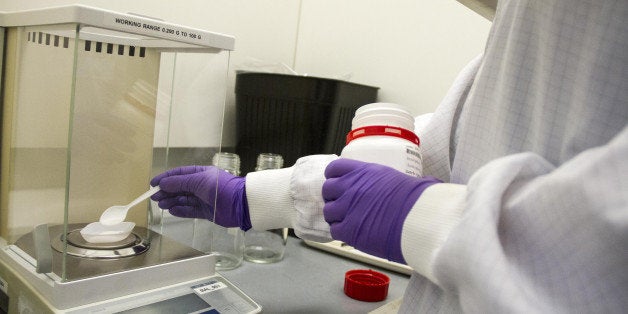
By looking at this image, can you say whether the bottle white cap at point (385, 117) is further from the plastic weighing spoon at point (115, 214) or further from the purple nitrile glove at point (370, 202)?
the plastic weighing spoon at point (115, 214)

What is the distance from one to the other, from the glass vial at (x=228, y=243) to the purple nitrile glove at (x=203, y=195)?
2.4 inches

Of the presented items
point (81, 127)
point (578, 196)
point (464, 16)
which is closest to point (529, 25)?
point (578, 196)

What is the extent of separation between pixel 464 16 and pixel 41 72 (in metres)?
1.02

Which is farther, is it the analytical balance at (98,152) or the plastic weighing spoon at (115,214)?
the plastic weighing spoon at (115,214)

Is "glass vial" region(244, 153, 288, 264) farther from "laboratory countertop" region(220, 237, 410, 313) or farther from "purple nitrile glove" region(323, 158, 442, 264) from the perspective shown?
"purple nitrile glove" region(323, 158, 442, 264)

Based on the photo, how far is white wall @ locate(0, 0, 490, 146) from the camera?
3.97 ft

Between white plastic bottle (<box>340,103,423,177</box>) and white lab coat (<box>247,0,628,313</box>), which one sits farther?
white plastic bottle (<box>340,103,423,177</box>)

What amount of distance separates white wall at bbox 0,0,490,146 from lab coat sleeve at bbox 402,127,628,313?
2.91 ft

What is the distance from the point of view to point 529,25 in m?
0.46

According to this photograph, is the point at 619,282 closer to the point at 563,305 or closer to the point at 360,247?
the point at 563,305

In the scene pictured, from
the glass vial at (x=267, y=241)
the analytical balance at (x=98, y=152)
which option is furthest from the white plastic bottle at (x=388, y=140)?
the glass vial at (x=267, y=241)

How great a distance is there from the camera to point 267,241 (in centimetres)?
111

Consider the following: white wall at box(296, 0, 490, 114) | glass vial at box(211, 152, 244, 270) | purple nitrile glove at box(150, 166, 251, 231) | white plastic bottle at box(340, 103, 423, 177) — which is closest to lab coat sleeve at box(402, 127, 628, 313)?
white plastic bottle at box(340, 103, 423, 177)

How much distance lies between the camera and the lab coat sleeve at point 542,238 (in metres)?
0.34
